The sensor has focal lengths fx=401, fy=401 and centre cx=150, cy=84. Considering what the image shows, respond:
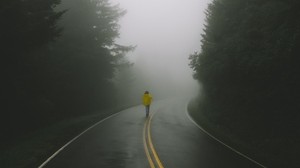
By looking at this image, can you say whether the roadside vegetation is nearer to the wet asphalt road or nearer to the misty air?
the misty air

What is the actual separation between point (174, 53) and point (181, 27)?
184ft

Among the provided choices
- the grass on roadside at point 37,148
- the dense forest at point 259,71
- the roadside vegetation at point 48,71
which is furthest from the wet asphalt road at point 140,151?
the dense forest at point 259,71

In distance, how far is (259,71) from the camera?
21.6 metres

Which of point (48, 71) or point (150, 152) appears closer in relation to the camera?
point (150, 152)

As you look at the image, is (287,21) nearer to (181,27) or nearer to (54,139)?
(54,139)

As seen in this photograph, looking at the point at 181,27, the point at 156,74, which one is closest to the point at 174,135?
the point at 156,74

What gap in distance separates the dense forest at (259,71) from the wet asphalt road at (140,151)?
256 centimetres

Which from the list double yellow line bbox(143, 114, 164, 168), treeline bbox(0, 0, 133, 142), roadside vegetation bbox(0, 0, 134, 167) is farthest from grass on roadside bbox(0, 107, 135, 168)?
double yellow line bbox(143, 114, 164, 168)

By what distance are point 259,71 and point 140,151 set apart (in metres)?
10.1

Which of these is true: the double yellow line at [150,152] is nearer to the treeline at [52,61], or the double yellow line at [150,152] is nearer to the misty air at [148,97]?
the misty air at [148,97]

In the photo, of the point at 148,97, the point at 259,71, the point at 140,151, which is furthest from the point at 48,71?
the point at 259,71

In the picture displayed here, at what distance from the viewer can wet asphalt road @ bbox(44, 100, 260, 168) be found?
1207cm

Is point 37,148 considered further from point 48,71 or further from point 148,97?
point 148,97

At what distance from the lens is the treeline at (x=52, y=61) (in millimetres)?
16984
